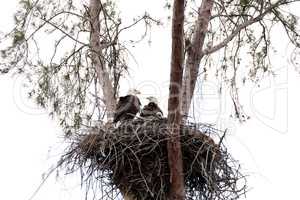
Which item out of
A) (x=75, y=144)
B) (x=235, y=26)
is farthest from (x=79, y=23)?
(x=75, y=144)

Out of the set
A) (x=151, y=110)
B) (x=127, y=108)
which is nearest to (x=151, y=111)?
(x=151, y=110)

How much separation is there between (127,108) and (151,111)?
23 cm

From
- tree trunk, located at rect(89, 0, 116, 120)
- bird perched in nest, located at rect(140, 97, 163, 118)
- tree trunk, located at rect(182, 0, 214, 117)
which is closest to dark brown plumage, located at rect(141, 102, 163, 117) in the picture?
bird perched in nest, located at rect(140, 97, 163, 118)

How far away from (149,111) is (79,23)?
82.9 inches

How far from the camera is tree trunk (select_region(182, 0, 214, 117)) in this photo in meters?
6.57

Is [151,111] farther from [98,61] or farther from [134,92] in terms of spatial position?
[98,61]

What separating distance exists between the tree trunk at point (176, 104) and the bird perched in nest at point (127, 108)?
0.70 metres

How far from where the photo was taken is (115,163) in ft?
18.7

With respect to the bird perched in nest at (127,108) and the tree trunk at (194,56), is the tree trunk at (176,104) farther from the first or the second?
the tree trunk at (194,56)

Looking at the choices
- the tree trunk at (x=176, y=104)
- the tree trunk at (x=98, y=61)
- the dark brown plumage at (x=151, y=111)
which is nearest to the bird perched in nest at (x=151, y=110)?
the dark brown plumage at (x=151, y=111)

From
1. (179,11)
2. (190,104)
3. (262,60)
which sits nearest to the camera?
(179,11)

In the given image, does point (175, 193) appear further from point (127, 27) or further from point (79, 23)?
point (79, 23)

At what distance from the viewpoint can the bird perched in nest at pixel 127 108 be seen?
6.20 metres

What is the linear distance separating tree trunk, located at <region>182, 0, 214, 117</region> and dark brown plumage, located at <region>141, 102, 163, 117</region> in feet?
1.11
